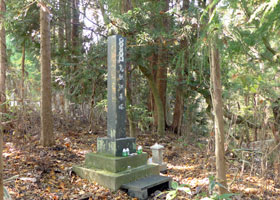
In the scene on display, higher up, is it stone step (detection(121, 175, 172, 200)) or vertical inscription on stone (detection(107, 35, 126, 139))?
vertical inscription on stone (detection(107, 35, 126, 139))

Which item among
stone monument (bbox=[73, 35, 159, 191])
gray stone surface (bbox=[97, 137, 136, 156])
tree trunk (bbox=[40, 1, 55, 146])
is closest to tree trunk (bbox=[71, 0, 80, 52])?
tree trunk (bbox=[40, 1, 55, 146])

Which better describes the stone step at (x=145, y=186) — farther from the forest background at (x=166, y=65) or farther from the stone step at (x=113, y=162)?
the forest background at (x=166, y=65)

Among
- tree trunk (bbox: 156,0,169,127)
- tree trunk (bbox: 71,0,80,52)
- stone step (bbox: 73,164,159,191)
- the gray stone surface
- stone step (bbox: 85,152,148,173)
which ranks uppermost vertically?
tree trunk (bbox: 71,0,80,52)

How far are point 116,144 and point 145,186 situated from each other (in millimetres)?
1191

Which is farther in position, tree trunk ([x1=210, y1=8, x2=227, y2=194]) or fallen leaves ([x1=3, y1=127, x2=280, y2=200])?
fallen leaves ([x1=3, y1=127, x2=280, y2=200])

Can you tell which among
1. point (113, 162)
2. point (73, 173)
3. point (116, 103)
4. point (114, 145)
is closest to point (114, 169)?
point (113, 162)

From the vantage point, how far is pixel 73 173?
6.07m

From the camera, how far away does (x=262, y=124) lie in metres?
4.46

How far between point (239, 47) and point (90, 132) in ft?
22.2

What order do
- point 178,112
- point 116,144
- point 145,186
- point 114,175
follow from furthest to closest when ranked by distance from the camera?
point 178,112, point 116,144, point 114,175, point 145,186

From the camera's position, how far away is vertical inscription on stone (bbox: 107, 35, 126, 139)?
19.6 feet

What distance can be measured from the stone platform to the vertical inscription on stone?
60 centimetres

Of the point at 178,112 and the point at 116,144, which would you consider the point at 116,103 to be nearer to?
the point at 116,144

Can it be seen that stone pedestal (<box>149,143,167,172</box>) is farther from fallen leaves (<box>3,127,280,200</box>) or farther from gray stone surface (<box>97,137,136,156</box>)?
gray stone surface (<box>97,137,136,156</box>)
